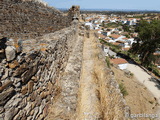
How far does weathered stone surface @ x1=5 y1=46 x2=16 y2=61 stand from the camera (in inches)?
59.7

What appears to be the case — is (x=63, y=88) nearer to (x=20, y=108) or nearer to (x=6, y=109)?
(x=20, y=108)

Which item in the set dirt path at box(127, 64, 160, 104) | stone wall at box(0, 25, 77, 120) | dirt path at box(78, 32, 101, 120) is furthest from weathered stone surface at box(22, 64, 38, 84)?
dirt path at box(127, 64, 160, 104)

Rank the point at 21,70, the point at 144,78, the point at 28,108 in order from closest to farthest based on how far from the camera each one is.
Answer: the point at 21,70
the point at 28,108
the point at 144,78

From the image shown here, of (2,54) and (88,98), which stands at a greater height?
(2,54)

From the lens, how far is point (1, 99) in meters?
1.46

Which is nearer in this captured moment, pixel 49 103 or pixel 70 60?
pixel 49 103

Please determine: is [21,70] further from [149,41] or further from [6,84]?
[149,41]

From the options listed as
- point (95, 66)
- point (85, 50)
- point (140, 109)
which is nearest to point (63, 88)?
point (95, 66)

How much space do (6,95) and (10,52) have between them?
58cm

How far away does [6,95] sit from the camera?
1.53 m

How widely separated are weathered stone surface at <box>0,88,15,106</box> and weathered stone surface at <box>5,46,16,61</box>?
1.44 ft

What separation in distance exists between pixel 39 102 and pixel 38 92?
213 mm

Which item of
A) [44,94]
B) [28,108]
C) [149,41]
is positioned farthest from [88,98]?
[149,41]

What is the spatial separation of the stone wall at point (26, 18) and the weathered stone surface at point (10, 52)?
14.6 ft
